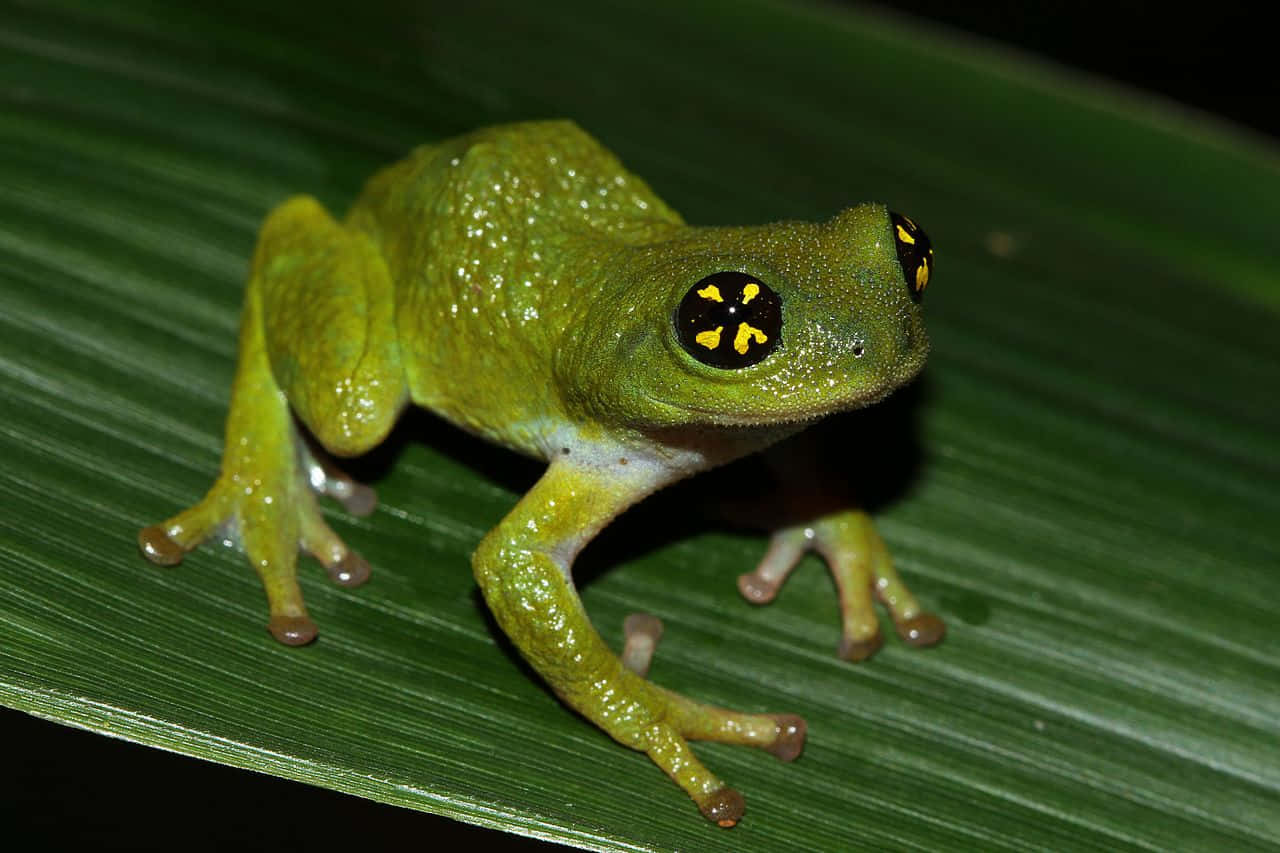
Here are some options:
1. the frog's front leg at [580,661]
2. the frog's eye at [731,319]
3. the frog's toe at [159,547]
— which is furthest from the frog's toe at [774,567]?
the frog's toe at [159,547]

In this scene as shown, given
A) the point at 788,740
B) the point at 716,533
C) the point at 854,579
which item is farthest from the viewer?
the point at 716,533

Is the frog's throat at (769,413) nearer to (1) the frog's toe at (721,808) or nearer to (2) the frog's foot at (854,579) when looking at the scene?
(2) the frog's foot at (854,579)

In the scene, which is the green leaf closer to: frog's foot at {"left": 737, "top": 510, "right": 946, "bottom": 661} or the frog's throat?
frog's foot at {"left": 737, "top": 510, "right": 946, "bottom": 661}

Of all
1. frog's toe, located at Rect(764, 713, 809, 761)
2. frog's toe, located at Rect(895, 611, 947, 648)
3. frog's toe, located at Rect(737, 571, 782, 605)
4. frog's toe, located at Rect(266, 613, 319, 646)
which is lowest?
frog's toe, located at Rect(764, 713, 809, 761)

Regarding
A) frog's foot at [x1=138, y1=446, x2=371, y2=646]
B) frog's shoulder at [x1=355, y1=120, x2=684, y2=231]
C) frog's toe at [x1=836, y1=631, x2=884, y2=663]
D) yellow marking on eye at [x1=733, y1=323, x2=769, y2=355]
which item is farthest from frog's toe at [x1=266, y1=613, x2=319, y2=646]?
frog's toe at [x1=836, y1=631, x2=884, y2=663]

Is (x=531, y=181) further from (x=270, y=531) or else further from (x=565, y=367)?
(x=270, y=531)

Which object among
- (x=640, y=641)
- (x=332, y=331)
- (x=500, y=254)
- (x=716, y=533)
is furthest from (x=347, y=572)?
(x=716, y=533)
